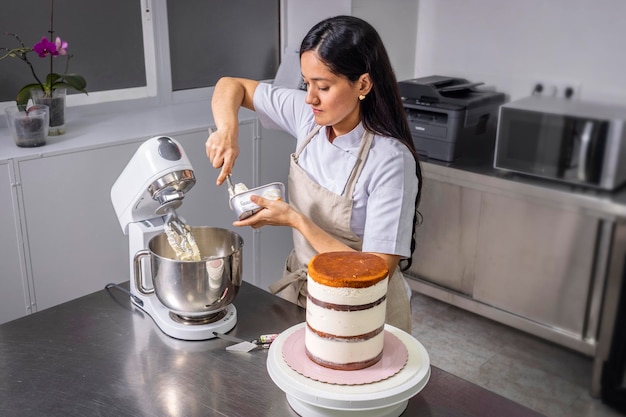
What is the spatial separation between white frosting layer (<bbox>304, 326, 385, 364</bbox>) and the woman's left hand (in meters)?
0.39

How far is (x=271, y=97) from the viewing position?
71.5 inches

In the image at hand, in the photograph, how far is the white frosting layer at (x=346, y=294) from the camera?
0.99 metres

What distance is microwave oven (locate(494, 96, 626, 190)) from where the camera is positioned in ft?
8.46

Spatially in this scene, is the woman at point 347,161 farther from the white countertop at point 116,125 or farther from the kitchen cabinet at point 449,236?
the kitchen cabinet at point 449,236

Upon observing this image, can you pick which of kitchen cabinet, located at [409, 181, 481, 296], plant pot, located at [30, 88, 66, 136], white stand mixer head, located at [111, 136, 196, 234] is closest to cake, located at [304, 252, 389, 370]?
white stand mixer head, located at [111, 136, 196, 234]

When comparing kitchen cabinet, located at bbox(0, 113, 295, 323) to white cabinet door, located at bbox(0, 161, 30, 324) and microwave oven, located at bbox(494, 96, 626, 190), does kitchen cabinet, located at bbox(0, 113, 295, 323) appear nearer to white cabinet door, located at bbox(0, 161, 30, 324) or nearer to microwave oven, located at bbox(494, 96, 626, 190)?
white cabinet door, located at bbox(0, 161, 30, 324)

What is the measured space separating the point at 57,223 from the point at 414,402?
61.4 inches

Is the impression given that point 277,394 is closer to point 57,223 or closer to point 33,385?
point 33,385

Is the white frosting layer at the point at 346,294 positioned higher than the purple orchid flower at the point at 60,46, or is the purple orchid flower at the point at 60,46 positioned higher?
the purple orchid flower at the point at 60,46

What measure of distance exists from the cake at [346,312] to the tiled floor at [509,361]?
1815mm

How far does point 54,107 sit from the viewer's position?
2365mm

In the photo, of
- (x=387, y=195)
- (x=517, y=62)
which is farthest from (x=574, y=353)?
(x=387, y=195)

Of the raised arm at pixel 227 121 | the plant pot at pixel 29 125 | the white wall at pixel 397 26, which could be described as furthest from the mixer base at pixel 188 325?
the white wall at pixel 397 26

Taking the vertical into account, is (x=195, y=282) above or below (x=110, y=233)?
above
